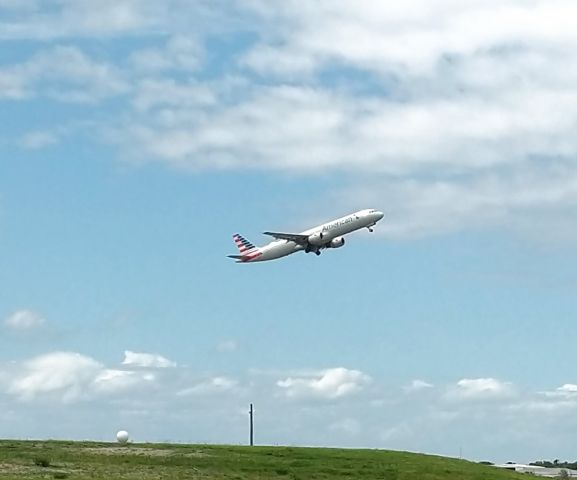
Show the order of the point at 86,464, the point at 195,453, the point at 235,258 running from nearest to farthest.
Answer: the point at 86,464 < the point at 195,453 < the point at 235,258

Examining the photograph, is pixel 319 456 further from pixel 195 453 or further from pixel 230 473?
pixel 230 473

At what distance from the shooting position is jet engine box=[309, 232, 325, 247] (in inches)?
5787

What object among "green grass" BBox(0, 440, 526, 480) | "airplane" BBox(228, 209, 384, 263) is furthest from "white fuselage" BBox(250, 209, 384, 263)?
"green grass" BBox(0, 440, 526, 480)

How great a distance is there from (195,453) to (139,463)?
37.6ft

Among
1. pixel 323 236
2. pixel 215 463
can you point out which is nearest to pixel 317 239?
pixel 323 236

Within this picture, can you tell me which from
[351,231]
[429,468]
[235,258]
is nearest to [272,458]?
[429,468]

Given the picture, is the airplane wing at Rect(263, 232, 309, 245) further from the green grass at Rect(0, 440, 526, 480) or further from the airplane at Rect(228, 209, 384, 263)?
the green grass at Rect(0, 440, 526, 480)

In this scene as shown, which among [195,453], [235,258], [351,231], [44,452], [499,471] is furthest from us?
[235,258]

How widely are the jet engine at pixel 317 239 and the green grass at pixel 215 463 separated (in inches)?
1773

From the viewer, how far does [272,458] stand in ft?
306

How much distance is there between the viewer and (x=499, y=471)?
342 feet

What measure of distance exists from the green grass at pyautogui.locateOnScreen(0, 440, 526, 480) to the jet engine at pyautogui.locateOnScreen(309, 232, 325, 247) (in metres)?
45.0

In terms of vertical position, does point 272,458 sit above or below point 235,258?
below

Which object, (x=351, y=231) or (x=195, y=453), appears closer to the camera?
(x=195, y=453)
